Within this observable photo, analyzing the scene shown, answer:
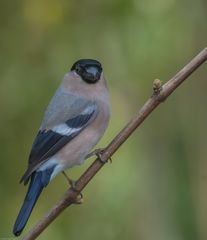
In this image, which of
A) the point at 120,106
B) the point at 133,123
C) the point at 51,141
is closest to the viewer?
the point at 133,123

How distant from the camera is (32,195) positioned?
3.36 metres

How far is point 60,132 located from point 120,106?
141 centimetres

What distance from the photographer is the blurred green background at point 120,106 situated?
15.2ft

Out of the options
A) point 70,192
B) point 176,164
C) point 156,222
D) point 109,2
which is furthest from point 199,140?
point 70,192

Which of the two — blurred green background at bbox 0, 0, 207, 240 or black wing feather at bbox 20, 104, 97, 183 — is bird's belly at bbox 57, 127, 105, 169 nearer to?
black wing feather at bbox 20, 104, 97, 183

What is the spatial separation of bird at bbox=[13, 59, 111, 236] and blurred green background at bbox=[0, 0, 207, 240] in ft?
2.49

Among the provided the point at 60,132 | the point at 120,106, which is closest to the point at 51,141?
the point at 60,132

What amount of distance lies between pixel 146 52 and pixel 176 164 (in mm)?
829

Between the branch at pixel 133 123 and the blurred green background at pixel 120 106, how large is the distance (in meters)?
1.46

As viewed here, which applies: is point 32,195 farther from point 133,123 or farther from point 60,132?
point 133,123

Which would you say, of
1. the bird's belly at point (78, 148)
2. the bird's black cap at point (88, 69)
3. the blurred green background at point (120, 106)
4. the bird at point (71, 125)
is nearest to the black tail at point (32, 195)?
the bird at point (71, 125)

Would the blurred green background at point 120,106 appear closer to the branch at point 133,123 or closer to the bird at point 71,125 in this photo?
the bird at point 71,125

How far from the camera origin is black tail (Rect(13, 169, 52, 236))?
313 cm

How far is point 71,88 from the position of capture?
3930mm
